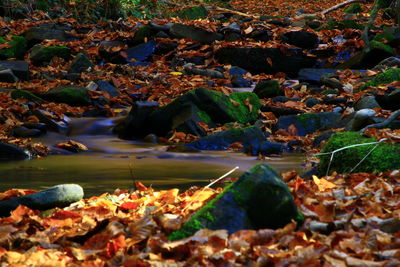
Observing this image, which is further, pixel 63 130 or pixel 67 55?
pixel 67 55

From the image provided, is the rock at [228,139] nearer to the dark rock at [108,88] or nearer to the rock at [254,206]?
the dark rock at [108,88]

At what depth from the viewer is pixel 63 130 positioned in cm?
913

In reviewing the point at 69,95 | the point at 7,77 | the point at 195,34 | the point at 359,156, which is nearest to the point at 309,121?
the point at 359,156

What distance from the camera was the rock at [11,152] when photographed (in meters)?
7.20

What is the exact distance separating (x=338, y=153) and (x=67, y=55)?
9744 mm

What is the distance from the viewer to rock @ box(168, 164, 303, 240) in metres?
3.15

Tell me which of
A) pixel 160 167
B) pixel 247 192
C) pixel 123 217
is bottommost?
pixel 160 167

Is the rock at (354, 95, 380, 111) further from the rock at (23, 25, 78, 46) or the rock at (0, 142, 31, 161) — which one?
the rock at (23, 25, 78, 46)

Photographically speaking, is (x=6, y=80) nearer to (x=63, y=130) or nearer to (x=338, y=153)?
(x=63, y=130)

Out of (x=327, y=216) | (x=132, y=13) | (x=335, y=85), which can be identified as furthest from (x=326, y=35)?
(x=327, y=216)

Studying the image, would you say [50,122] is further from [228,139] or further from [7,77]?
[228,139]

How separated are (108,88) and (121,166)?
14.9 feet

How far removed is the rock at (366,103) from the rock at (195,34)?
22.1 ft

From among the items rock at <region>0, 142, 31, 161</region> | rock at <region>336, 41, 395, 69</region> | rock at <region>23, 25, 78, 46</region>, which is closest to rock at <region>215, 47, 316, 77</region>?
rock at <region>336, 41, 395, 69</region>
